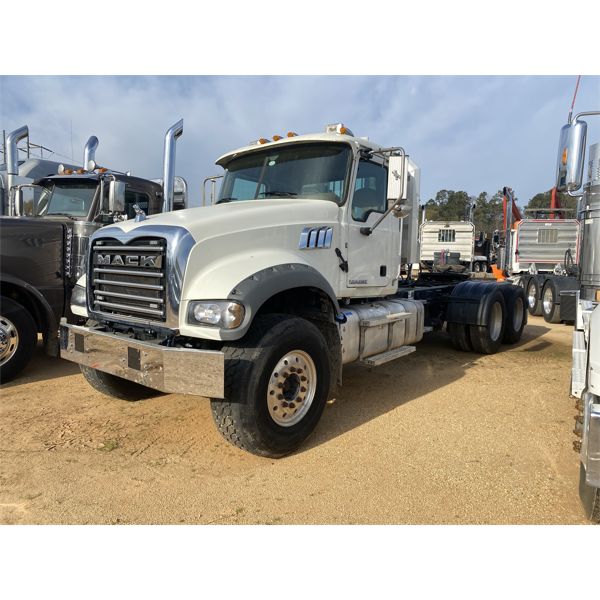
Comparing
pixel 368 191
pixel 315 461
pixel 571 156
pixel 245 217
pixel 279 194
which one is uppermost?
pixel 571 156

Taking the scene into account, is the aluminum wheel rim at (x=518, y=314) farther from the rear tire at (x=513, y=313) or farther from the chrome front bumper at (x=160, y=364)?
the chrome front bumper at (x=160, y=364)

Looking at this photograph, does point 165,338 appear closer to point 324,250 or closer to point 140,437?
point 140,437

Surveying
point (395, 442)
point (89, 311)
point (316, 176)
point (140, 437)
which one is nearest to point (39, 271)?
point (89, 311)

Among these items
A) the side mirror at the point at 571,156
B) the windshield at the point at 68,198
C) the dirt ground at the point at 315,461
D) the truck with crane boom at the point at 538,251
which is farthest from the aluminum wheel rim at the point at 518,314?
the windshield at the point at 68,198

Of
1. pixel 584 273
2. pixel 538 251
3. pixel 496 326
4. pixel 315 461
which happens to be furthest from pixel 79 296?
pixel 538 251

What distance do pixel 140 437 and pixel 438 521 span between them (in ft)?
8.11

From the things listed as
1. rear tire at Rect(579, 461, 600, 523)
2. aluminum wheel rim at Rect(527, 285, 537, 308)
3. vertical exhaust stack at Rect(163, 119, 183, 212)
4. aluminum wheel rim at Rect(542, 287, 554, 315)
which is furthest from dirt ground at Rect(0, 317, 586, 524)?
aluminum wheel rim at Rect(527, 285, 537, 308)

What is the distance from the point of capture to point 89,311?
3.91m

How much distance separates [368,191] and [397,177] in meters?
0.51

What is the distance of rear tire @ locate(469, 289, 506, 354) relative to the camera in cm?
680

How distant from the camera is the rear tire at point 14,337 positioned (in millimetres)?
4945

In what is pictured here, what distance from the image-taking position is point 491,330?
706 centimetres

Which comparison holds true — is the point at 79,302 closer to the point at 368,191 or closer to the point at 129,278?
the point at 129,278

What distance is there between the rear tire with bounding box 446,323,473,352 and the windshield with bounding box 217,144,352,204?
3529 millimetres
